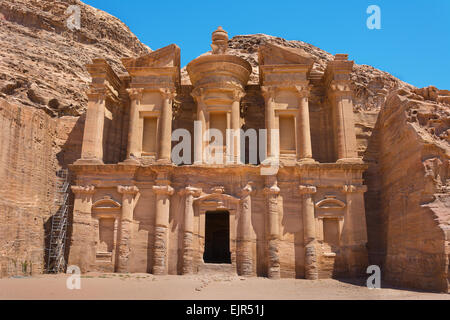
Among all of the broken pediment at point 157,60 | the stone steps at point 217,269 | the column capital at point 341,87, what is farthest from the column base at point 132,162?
the column capital at point 341,87

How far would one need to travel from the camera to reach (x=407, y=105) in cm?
1603

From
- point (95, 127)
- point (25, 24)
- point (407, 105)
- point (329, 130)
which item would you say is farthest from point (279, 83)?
point (25, 24)

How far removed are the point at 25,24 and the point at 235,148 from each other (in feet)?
65.2

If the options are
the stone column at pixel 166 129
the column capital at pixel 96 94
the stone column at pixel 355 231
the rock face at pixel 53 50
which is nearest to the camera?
the stone column at pixel 355 231

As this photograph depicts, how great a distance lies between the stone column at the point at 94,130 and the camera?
1842 centimetres

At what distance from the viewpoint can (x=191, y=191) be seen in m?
17.6

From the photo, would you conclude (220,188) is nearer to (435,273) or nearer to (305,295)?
(305,295)

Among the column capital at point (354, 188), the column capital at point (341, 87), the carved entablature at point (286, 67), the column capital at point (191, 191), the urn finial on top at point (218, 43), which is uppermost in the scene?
the urn finial on top at point (218, 43)

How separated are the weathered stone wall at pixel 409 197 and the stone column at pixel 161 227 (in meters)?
9.43

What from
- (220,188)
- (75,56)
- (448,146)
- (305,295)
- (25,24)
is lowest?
(305,295)

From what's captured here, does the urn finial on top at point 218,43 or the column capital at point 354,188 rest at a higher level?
the urn finial on top at point 218,43

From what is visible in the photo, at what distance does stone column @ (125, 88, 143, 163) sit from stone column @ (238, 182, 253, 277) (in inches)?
222

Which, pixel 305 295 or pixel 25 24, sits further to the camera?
pixel 25 24

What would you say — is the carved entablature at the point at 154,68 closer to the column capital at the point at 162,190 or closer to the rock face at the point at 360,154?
the rock face at the point at 360,154
